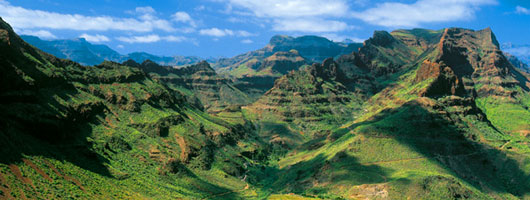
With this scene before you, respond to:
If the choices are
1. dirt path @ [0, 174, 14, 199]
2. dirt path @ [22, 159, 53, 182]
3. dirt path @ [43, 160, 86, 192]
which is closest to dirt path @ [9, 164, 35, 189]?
dirt path @ [0, 174, 14, 199]

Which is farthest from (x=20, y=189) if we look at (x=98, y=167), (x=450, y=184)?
(x=450, y=184)

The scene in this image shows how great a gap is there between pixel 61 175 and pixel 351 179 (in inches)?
5084

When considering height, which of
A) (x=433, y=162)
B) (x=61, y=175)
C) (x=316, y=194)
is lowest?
(x=316, y=194)

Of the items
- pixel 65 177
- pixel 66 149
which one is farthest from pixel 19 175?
pixel 66 149

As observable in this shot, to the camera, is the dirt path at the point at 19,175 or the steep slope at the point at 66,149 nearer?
the dirt path at the point at 19,175

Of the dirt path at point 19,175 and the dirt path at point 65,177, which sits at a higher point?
the dirt path at point 19,175

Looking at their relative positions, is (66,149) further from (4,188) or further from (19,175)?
(4,188)

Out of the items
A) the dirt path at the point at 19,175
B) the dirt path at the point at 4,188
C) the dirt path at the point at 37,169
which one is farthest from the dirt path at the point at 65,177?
the dirt path at the point at 4,188

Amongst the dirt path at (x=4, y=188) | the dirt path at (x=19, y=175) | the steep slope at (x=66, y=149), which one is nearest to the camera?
the dirt path at (x=4, y=188)

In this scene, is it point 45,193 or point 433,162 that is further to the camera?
point 433,162

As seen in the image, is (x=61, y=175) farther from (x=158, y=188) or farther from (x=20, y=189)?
(x=158, y=188)

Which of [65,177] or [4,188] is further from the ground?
[4,188]

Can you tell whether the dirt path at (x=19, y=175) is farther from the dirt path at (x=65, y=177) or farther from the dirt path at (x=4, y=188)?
the dirt path at (x=65, y=177)

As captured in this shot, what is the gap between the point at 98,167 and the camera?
14875cm
